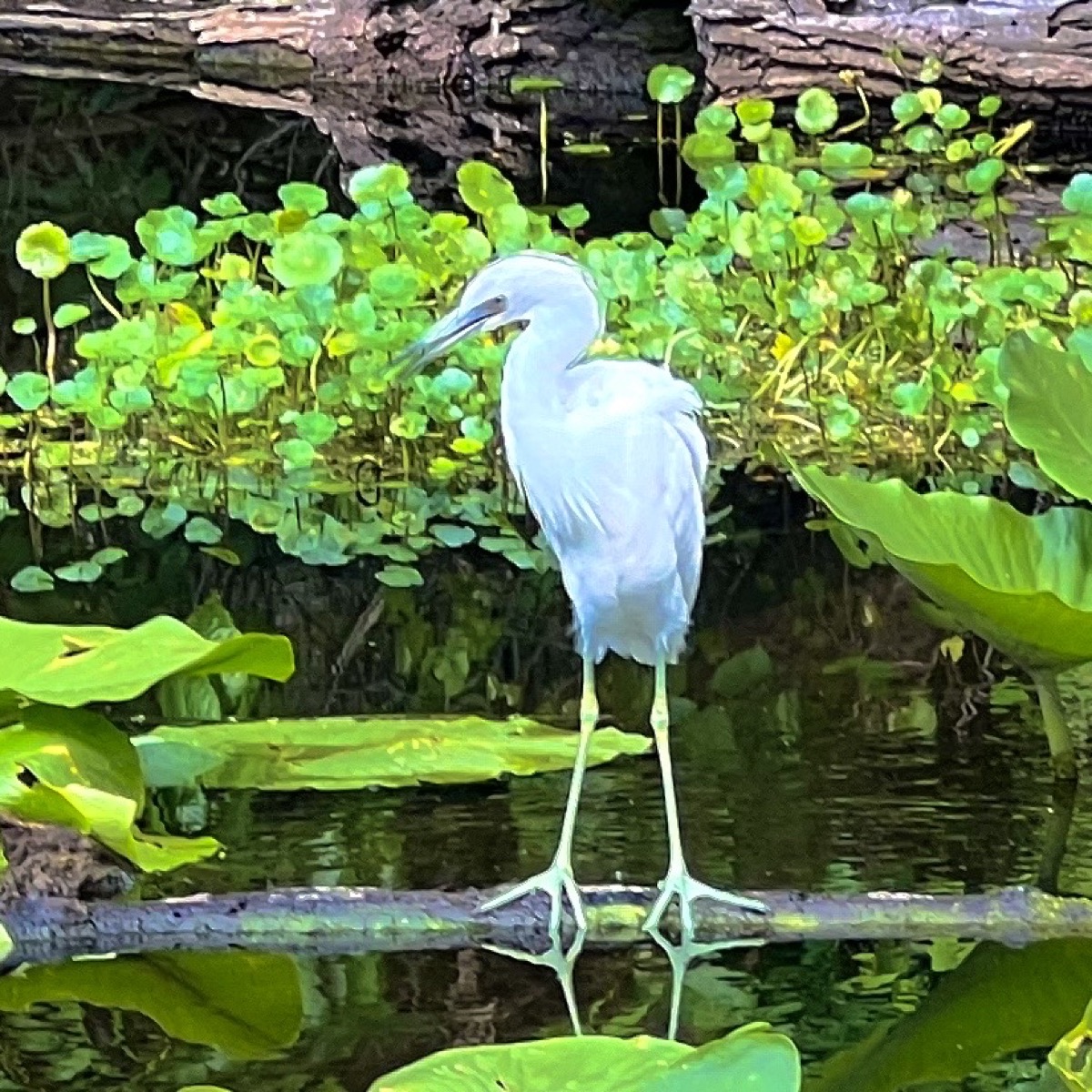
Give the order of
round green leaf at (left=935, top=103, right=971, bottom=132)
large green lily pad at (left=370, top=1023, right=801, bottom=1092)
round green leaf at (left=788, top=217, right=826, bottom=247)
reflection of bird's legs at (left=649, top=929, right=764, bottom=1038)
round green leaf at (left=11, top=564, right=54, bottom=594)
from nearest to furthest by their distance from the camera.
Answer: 1. large green lily pad at (left=370, top=1023, right=801, bottom=1092)
2. reflection of bird's legs at (left=649, top=929, right=764, bottom=1038)
3. round green leaf at (left=11, top=564, right=54, bottom=594)
4. round green leaf at (left=788, top=217, right=826, bottom=247)
5. round green leaf at (left=935, top=103, right=971, bottom=132)

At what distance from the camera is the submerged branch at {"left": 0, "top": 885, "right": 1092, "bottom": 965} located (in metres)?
1.52

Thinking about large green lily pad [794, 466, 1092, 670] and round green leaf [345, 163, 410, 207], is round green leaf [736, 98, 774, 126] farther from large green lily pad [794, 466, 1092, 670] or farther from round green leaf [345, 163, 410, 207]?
large green lily pad [794, 466, 1092, 670]

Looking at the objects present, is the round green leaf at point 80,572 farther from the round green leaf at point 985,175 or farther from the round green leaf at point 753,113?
the round green leaf at point 753,113

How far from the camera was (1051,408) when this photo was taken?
1.84 m

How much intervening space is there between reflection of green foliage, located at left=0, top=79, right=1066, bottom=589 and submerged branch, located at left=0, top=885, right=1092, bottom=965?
0.97 metres

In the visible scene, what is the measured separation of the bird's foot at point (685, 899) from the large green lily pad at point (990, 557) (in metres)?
0.29

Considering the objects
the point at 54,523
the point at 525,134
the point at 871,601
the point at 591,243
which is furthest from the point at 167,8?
the point at 871,601

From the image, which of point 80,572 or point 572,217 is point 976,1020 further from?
point 572,217

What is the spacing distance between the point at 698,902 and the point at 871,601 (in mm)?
849

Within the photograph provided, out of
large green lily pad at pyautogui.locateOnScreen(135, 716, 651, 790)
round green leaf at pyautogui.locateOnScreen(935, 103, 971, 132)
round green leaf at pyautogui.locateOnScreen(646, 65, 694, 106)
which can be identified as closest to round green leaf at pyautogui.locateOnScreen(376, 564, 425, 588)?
large green lily pad at pyautogui.locateOnScreen(135, 716, 651, 790)

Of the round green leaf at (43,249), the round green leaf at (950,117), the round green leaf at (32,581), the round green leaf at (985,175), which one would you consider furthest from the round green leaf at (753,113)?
the round green leaf at (32,581)

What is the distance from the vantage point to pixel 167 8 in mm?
7871

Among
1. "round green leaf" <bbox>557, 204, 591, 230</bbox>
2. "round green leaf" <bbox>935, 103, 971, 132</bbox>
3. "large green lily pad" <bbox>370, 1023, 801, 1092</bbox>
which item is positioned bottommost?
"large green lily pad" <bbox>370, 1023, 801, 1092</bbox>

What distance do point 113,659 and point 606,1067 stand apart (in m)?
0.62
